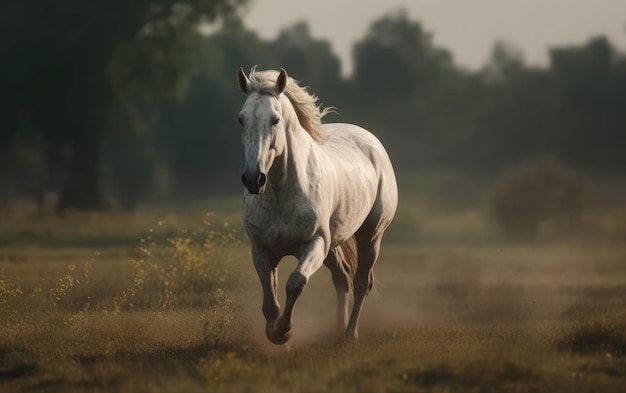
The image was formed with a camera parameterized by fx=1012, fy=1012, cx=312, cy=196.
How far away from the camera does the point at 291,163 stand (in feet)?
29.4

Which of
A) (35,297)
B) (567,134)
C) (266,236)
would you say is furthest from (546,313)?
(567,134)

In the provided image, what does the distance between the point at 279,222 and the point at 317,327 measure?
8.83 ft

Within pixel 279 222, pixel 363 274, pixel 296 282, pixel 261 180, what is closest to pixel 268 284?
pixel 296 282

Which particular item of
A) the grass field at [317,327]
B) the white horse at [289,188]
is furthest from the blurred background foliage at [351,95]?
the white horse at [289,188]

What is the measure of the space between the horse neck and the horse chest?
0.17 m

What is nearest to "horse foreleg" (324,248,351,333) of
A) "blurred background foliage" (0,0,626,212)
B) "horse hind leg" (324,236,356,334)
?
"horse hind leg" (324,236,356,334)

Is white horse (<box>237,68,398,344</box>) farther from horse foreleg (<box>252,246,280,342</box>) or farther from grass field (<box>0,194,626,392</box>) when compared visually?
grass field (<box>0,194,626,392</box>)

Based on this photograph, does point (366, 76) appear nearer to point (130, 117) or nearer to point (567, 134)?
point (130, 117)

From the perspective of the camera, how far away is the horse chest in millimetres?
8953

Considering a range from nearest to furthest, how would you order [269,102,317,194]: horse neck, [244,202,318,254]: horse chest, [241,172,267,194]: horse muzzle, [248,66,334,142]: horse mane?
[241,172,267,194]: horse muzzle, [248,66,334,142]: horse mane, [269,102,317,194]: horse neck, [244,202,318,254]: horse chest

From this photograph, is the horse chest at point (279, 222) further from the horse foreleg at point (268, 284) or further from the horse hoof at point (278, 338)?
the horse hoof at point (278, 338)

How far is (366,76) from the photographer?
55.6 m

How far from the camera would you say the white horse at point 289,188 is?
838cm

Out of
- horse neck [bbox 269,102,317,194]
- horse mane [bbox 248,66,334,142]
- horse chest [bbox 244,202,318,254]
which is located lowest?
horse chest [bbox 244,202,318,254]
